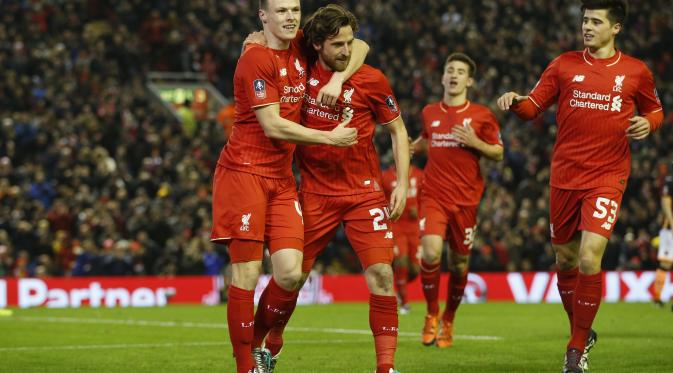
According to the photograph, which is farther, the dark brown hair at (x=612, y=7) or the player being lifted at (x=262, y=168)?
the dark brown hair at (x=612, y=7)

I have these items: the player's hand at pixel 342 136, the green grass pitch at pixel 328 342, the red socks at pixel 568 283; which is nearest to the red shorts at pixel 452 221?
the green grass pitch at pixel 328 342

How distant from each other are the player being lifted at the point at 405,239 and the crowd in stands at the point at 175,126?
597cm

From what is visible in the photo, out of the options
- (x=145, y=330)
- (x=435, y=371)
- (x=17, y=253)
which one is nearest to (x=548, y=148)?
(x=17, y=253)

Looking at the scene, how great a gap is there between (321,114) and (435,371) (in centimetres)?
259

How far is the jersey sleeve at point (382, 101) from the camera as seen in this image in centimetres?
930

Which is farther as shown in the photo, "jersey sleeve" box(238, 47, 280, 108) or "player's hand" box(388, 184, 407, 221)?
"player's hand" box(388, 184, 407, 221)

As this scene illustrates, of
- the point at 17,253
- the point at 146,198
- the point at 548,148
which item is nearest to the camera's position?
the point at 17,253

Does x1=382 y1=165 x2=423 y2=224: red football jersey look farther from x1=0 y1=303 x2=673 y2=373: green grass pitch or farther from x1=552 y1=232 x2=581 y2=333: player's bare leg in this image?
x1=552 y1=232 x2=581 y2=333: player's bare leg

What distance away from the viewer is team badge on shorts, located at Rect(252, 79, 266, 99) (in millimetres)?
8477

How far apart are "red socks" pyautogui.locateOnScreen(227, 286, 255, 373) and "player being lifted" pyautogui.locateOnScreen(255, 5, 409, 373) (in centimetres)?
76

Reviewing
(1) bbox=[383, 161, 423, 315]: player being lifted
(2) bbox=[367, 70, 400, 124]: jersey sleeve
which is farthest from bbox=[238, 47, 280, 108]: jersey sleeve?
(1) bbox=[383, 161, 423, 315]: player being lifted

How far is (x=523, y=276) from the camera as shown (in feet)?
84.5

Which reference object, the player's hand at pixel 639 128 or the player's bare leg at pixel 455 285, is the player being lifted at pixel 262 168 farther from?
the player's bare leg at pixel 455 285

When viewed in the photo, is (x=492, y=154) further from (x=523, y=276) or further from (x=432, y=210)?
(x=523, y=276)
